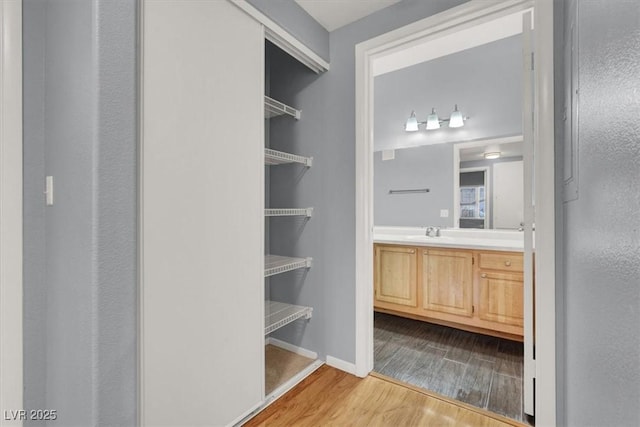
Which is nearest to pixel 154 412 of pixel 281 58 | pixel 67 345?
pixel 67 345

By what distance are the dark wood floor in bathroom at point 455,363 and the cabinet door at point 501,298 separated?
0.86 feet

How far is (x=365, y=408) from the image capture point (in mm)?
1708

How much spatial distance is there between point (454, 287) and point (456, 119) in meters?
1.65

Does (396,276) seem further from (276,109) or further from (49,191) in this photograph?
(49,191)

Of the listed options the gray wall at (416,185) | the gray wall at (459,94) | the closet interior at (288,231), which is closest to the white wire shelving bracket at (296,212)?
the closet interior at (288,231)

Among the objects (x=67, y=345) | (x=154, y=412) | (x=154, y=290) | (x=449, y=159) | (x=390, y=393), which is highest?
(x=449, y=159)

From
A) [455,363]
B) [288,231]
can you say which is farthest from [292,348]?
[455,363]

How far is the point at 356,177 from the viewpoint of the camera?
2.04m

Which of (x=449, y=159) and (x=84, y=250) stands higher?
(x=449, y=159)

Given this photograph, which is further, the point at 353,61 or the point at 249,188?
the point at 353,61

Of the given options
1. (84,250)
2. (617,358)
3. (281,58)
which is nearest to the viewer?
(617,358)

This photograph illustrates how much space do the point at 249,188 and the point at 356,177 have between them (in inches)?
30.6

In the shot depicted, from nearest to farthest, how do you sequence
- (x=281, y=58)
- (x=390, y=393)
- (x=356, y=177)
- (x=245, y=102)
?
1. (x=245, y=102)
2. (x=390, y=393)
3. (x=356, y=177)
4. (x=281, y=58)
